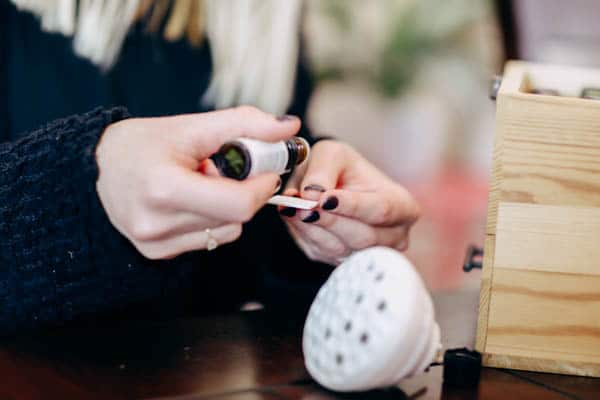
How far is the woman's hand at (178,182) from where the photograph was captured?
52 centimetres

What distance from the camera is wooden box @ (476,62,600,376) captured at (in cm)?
59

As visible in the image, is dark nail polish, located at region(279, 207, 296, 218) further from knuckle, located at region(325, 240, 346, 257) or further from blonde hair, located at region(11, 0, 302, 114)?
blonde hair, located at region(11, 0, 302, 114)

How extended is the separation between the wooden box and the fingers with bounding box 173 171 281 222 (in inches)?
8.6

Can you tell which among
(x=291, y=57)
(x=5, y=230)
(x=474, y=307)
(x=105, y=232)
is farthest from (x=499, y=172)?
(x=291, y=57)

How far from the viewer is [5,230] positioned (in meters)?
0.66

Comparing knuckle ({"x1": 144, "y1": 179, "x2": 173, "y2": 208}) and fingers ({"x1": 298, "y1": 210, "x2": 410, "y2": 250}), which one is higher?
knuckle ({"x1": 144, "y1": 179, "x2": 173, "y2": 208})

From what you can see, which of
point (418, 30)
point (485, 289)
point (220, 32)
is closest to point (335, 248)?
point (485, 289)

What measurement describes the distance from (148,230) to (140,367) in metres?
0.11

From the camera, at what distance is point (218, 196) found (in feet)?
1.72

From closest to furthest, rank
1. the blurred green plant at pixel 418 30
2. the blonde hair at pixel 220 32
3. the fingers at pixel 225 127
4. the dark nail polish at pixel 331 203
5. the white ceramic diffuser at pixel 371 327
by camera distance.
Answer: the white ceramic diffuser at pixel 371 327, the fingers at pixel 225 127, the dark nail polish at pixel 331 203, the blonde hair at pixel 220 32, the blurred green plant at pixel 418 30

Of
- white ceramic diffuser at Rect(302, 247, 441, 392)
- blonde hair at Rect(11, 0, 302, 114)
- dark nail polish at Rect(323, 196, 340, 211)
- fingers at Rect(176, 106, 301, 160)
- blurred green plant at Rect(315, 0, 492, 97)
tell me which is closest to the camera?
white ceramic diffuser at Rect(302, 247, 441, 392)

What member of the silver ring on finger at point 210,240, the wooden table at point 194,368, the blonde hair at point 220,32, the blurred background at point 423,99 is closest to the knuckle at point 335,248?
the wooden table at point 194,368

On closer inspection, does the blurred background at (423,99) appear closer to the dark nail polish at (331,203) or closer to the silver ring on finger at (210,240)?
the dark nail polish at (331,203)

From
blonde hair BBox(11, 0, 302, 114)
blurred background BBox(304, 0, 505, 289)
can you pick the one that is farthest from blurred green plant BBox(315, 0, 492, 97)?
blonde hair BBox(11, 0, 302, 114)
